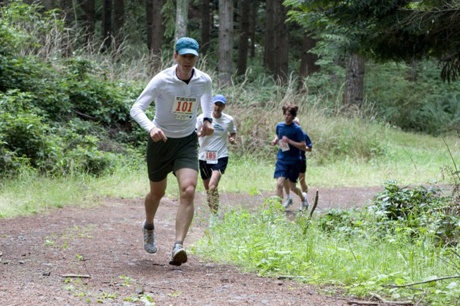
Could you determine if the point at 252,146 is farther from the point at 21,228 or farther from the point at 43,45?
the point at 21,228

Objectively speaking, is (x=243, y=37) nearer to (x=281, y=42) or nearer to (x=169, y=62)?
(x=281, y=42)

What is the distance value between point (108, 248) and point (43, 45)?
12854mm

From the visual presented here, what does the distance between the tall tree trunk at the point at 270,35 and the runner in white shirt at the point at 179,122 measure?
30.3 m

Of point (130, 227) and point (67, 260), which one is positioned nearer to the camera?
point (67, 260)

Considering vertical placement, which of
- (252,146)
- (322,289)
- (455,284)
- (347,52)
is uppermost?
(347,52)

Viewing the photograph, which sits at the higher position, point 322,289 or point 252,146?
point 322,289

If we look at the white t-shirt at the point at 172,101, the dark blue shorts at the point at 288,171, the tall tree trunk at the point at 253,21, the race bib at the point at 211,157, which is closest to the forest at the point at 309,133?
the dark blue shorts at the point at 288,171

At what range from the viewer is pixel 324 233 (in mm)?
8555

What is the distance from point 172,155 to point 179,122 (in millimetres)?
361

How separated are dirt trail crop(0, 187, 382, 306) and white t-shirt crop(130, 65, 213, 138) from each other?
142 centimetres

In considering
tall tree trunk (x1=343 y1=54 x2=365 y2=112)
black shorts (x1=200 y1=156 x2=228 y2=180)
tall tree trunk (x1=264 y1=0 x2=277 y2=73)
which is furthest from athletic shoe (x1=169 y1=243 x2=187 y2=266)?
tall tree trunk (x1=264 y1=0 x2=277 y2=73)

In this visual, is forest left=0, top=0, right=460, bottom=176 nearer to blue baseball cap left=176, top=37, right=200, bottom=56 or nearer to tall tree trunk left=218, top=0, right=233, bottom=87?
tall tree trunk left=218, top=0, right=233, bottom=87

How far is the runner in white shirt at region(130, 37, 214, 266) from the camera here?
7113mm

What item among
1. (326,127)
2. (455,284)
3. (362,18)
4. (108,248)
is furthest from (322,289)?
(326,127)
